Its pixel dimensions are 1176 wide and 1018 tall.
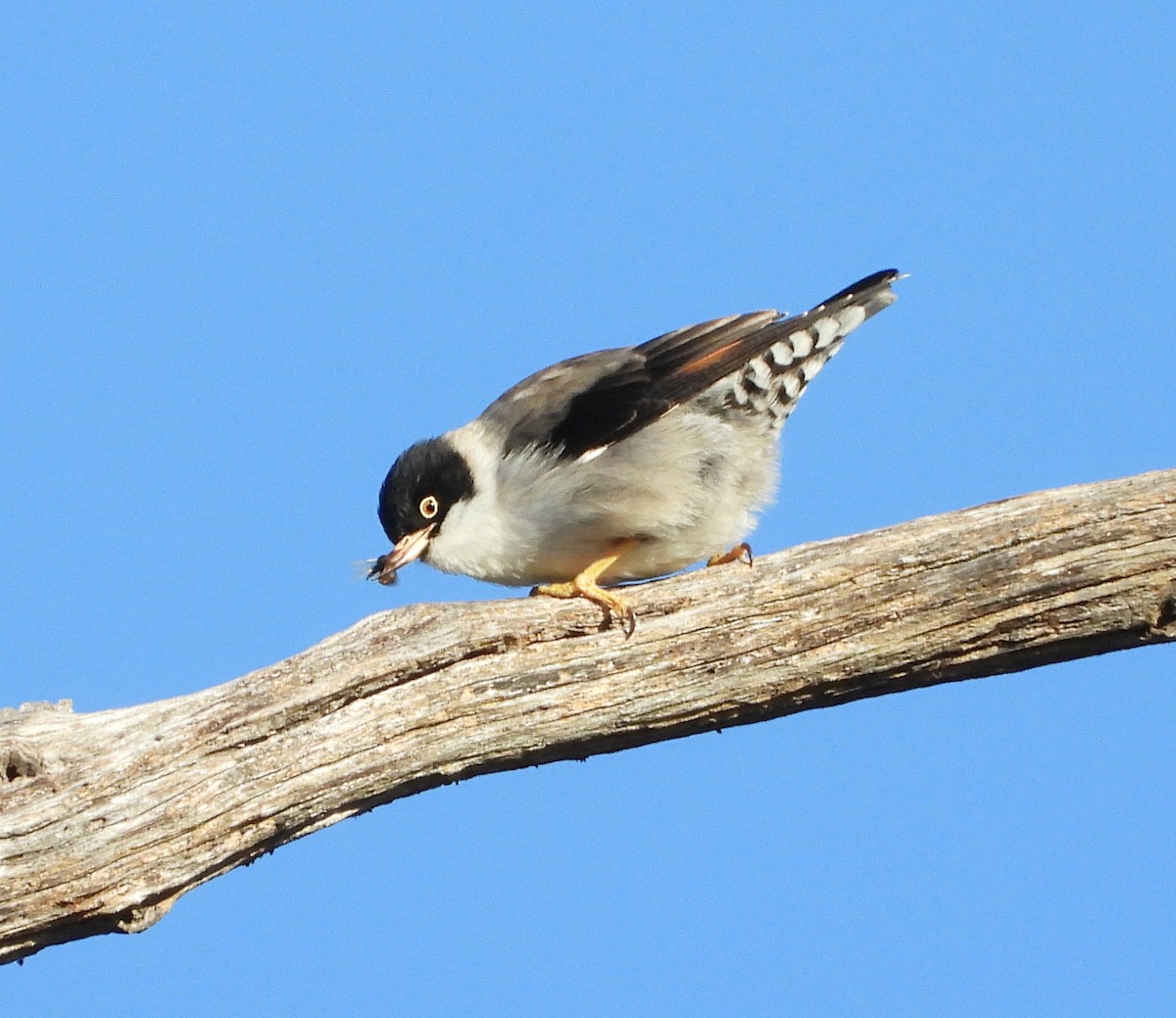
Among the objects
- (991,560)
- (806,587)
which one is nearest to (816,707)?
(806,587)

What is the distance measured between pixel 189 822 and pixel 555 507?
84.9 inches

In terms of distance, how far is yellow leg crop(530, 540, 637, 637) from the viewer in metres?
5.67

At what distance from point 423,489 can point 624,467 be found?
960 millimetres

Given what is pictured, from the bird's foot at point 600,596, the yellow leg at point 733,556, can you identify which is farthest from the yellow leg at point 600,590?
the yellow leg at point 733,556

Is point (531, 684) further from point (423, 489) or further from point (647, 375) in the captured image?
point (647, 375)

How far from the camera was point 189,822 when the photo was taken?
17.4 ft

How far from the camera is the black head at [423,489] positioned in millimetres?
6496

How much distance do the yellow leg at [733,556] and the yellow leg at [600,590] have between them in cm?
52

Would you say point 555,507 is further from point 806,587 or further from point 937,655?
point 937,655

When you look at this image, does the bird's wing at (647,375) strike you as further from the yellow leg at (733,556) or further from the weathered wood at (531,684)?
the weathered wood at (531,684)

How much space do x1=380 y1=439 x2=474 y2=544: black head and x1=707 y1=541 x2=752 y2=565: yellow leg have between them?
128cm

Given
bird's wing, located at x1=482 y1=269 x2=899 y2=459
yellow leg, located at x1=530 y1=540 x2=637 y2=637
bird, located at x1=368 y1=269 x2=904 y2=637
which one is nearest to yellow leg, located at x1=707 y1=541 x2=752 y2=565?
bird, located at x1=368 y1=269 x2=904 y2=637

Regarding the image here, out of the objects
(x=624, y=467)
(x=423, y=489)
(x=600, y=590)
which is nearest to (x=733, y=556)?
(x=624, y=467)

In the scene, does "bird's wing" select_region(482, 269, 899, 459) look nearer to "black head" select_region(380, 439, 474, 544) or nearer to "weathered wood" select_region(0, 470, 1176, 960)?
"black head" select_region(380, 439, 474, 544)
